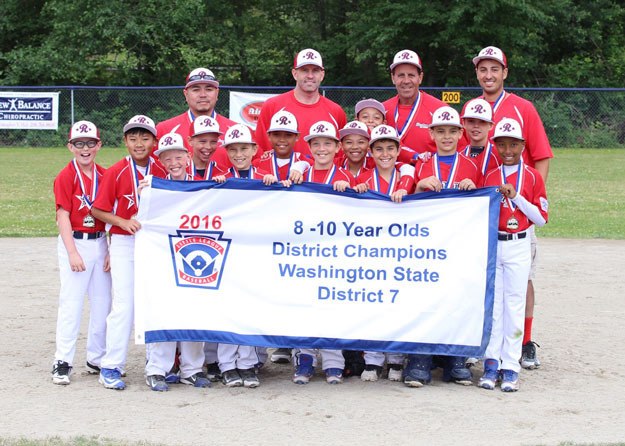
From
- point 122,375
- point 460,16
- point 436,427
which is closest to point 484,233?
point 436,427

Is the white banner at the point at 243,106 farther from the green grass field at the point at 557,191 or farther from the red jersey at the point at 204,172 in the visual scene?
the red jersey at the point at 204,172

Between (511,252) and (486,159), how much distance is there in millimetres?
794

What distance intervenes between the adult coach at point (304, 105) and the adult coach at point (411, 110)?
0.58m

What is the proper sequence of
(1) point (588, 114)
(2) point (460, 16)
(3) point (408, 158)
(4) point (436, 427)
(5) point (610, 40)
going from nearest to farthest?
(4) point (436, 427)
(3) point (408, 158)
(1) point (588, 114)
(2) point (460, 16)
(5) point (610, 40)

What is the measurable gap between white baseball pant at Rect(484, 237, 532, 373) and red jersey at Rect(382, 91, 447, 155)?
48.2 inches

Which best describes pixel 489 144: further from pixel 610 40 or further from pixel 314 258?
pixel 610 40

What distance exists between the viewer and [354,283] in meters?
7.20

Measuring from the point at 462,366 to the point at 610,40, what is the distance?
1381 inches

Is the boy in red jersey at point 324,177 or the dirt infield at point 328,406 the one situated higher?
the boy in red jersey at point 324,177

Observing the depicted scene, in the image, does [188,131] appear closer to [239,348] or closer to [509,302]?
[239,348]

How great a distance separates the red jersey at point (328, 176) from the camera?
7461mm

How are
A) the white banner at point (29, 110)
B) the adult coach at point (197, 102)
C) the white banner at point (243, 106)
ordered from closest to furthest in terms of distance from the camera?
the adult coach at point (197, 102) → the white banner at point (243, 106) → the white banner at point (29, 110)

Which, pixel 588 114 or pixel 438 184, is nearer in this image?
pixel 438 184

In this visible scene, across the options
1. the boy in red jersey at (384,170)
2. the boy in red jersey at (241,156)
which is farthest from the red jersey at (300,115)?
the boy in red jersey at (384,170)
